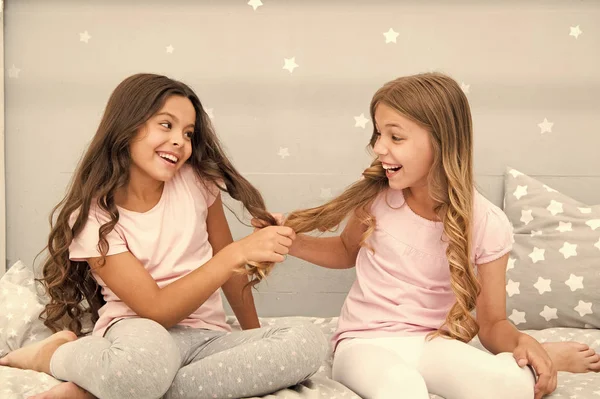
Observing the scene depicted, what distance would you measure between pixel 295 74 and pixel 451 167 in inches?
23.0

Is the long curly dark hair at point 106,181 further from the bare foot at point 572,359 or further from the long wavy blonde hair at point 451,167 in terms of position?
the bare foot at point 572,359

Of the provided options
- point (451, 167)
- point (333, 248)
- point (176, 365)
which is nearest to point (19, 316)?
point (176, 365)

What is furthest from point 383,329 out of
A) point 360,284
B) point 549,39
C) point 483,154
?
point 549,39

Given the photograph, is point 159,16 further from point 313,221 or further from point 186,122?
point 313,221

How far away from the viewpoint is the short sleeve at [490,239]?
1359mm

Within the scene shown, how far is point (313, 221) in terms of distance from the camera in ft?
4.68

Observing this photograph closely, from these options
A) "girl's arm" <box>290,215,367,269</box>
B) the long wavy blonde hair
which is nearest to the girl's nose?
the long wavy blonde hair

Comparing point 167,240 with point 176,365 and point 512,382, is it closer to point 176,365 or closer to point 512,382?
point 176,365

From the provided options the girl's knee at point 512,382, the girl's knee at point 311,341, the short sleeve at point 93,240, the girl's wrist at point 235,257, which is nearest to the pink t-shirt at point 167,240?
the short sleeve at point 93,240

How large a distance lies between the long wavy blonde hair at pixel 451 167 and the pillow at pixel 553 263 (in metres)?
0.36

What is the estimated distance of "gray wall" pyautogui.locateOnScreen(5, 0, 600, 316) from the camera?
5.85 feet

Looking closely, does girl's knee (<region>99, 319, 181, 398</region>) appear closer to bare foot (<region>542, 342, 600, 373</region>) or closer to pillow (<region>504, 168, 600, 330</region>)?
bare foot (<region>542, 342, 600, 373</region>)

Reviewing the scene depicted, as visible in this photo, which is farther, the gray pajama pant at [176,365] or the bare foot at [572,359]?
the bare foot at [572,359]

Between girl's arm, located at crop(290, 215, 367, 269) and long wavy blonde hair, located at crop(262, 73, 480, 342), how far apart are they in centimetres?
19
